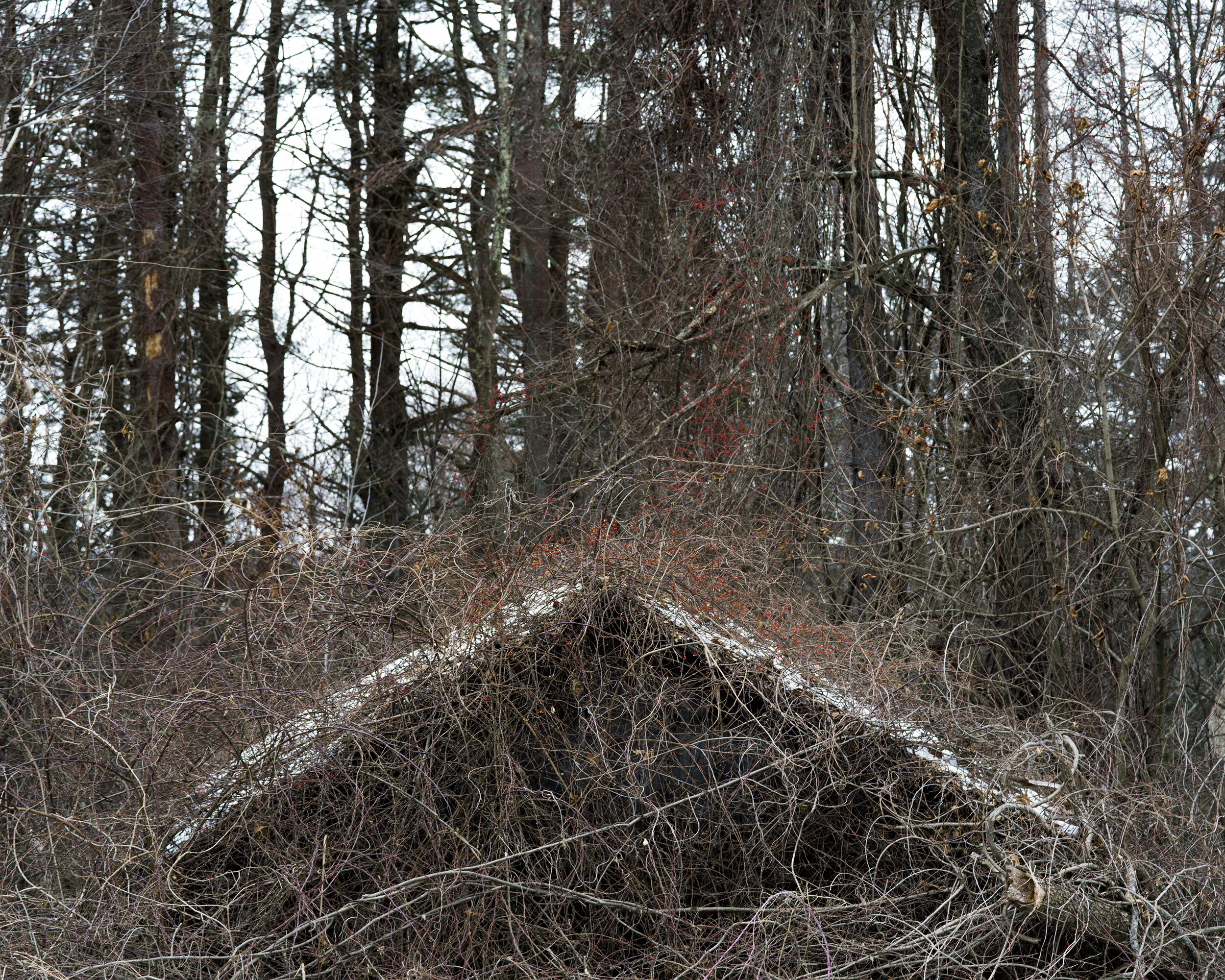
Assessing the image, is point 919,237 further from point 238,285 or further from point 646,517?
point 238,285

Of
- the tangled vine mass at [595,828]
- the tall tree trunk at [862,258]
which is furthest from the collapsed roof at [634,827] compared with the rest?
the tall tree trunk at [862,258]

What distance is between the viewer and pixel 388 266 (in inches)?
579

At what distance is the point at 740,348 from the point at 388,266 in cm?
700

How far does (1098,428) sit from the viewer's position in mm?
8055

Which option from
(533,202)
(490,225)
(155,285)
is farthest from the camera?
(490,225)

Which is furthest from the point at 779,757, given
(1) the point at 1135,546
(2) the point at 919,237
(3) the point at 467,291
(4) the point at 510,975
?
(3) the point at 467,291

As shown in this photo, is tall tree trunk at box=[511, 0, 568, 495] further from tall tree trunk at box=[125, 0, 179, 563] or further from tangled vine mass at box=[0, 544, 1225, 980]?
tangled vine mass at box=[0, 544, 1225, 980]

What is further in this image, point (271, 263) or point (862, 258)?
point (271, 263)

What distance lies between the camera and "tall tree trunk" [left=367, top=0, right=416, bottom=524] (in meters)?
14.6

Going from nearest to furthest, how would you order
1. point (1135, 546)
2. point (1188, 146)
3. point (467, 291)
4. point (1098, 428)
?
point (1188, 146) → point (1135, 546) → point (1098, 428) → point (467, 291)

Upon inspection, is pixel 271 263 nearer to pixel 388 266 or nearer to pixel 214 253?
pixel 214 253

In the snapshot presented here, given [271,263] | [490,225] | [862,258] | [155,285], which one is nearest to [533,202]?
[490,225]

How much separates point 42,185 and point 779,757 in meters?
9.99

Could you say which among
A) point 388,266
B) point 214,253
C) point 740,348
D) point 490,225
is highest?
point 490,225
